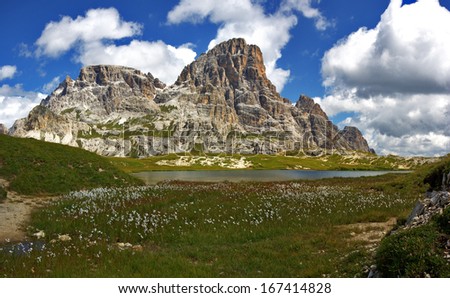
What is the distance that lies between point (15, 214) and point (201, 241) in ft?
52.7

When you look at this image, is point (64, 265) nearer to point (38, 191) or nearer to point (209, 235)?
point (209, 235)

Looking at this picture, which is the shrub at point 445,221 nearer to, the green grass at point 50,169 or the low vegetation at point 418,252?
the low vegetation at point 418,252

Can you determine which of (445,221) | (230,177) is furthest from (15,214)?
(230,177)

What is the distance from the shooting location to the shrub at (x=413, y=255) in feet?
28.5

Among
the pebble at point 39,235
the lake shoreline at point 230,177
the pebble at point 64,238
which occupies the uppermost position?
the pebble at point 64,238

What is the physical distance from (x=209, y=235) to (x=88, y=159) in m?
39.6

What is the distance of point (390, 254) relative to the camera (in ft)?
31.5

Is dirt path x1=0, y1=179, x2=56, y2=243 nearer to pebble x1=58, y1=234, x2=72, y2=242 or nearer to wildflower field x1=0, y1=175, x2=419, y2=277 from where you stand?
wildflower field x1=0, y1=175, x2=419, y2=277

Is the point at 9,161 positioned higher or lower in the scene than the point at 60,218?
higher

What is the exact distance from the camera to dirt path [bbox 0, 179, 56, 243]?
63.9ft

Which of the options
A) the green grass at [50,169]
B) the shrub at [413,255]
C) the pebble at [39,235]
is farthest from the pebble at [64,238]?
the green grass at [50,169]

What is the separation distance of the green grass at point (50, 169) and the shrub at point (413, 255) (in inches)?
1513

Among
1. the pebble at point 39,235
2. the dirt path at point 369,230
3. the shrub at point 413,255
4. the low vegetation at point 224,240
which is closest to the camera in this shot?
the shrub at point 413,255
